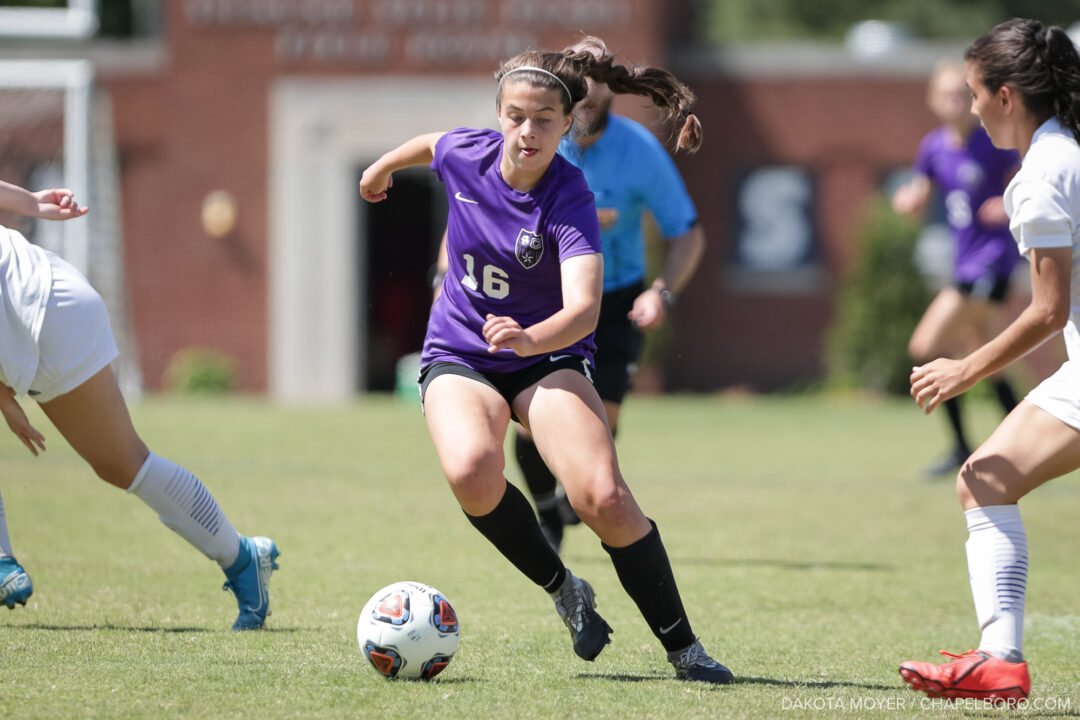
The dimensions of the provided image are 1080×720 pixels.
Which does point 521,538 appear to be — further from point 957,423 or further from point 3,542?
point 957,423

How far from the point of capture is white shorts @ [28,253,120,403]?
4508 millimetres

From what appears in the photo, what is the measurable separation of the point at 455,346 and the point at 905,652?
1.93m

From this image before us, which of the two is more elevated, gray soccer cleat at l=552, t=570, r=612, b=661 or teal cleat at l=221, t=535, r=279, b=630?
gray soccer cleat at l=552, t=570, r=612, b=661

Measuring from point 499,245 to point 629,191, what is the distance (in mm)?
2253

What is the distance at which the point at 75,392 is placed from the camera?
15.1ft

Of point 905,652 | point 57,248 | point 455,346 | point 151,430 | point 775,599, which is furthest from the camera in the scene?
point 57,248

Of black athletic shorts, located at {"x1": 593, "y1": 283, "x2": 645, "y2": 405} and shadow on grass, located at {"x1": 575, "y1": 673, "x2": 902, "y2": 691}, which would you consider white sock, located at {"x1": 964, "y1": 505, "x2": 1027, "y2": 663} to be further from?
black athletic shorts, located at {"x1": 593, "y1": 283, "x2": 645, "y2": 405}

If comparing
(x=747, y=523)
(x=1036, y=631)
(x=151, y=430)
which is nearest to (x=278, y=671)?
(x=1036, y=631)

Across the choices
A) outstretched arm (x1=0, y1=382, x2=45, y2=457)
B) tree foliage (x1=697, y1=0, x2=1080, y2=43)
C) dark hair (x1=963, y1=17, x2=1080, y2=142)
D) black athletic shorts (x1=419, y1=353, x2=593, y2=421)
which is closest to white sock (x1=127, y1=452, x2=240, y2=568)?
outstretched arm (x1=0, y1=382, x2=45, y2=457)

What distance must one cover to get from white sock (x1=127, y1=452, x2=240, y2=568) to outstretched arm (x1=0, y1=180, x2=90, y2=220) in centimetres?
87

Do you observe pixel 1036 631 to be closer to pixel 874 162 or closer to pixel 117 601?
pixel 117 601

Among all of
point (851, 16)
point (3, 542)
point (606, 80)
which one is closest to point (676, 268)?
point (606, 80)

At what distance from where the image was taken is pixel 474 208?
14.8ft

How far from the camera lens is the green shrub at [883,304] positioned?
19.0 metres
